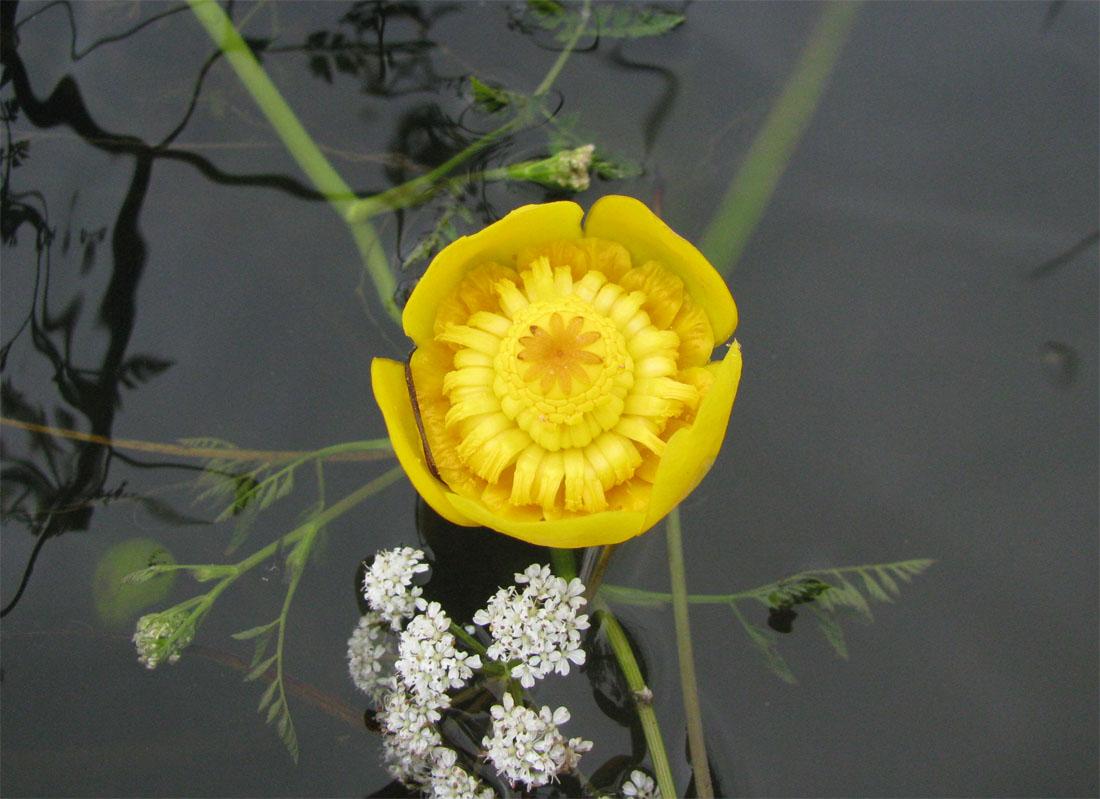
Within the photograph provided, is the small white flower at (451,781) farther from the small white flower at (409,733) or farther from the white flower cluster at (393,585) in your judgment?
the white flower cluster at (393,585)

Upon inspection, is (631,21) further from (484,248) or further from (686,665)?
(686,665)

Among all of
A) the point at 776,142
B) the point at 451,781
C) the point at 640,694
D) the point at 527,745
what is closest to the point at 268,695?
the point at 451,781

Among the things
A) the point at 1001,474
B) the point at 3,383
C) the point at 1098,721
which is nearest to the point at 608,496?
the point at 1001,474

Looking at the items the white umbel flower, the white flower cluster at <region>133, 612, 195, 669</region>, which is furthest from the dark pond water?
the white umbel flower

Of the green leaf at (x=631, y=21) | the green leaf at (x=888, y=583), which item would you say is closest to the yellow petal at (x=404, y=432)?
the green leaf at (x=888, y=583)

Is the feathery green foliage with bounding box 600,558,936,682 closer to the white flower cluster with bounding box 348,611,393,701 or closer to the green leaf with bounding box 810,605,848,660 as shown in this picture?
the green leaf with bounding box 810,605,848,660

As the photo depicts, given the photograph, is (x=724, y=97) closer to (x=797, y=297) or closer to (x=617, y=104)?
(x=617, y=104)
